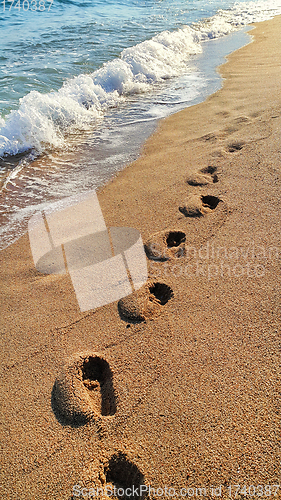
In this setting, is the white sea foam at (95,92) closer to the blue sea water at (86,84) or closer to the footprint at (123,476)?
the blue sea water at (86,84)

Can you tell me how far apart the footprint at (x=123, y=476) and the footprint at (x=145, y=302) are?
0.72 m

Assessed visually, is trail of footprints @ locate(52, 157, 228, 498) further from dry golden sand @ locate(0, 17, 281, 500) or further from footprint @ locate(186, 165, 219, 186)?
footprint @ locate(186, 165, 219, 186)

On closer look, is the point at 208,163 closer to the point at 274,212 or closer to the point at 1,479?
the point at 274,212

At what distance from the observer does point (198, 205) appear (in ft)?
8.59

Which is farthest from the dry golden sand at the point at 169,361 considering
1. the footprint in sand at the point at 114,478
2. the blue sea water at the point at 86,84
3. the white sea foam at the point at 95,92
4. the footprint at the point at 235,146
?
the white sea foam at the point at 95,92

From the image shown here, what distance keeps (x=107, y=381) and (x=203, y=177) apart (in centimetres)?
209

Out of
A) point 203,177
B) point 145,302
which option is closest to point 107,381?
point 145,302

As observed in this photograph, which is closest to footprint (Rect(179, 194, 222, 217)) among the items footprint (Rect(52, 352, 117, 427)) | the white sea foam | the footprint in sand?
footprint (Rect(52, 352, 117, 427))

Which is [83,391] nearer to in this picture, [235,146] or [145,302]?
[145,302]

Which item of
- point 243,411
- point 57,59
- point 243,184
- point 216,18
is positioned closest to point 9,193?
point 243,184

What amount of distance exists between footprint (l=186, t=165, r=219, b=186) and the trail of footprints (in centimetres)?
72

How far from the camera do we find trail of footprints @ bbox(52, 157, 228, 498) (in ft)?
Answer: 4.18

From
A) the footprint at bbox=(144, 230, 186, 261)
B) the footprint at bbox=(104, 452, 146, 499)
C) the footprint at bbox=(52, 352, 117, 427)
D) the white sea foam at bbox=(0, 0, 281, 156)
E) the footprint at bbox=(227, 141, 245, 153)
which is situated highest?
the white sea foam at bbox=(0, 0, 281, 156)

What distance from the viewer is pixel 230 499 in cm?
117
